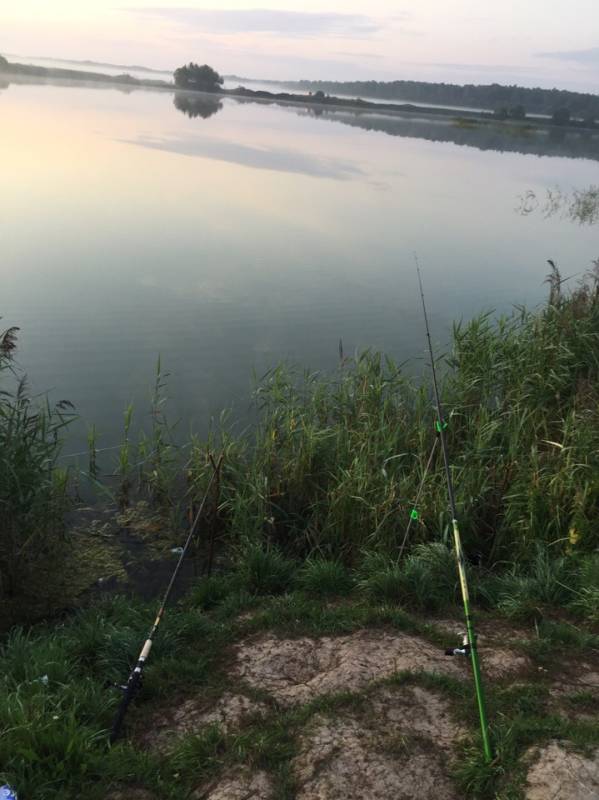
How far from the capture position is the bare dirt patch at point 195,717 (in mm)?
3387

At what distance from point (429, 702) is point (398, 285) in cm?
1118

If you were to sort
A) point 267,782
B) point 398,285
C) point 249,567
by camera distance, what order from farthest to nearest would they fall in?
point 398,285
point 249,567
point 267,782

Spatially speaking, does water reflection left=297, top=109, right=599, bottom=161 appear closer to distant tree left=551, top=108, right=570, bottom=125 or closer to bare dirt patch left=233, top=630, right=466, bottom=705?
distant tree left=551, top=108, right=570, bottom=125

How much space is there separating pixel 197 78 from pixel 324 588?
113611mm

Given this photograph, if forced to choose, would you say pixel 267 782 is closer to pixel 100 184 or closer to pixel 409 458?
pixel 409 458

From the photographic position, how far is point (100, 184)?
2033 centimetres

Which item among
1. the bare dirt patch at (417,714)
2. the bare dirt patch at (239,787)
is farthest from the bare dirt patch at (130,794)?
the bare dirt patch at (417,714)

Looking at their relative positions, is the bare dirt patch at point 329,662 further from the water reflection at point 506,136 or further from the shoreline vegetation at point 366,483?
the water reflection at point 506,136

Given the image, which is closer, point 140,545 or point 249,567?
point 249,567

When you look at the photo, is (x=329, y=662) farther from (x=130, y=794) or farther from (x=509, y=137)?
(x=509, y=137)

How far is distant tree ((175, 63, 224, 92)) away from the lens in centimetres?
10206

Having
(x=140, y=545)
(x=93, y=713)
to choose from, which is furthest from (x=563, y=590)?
(x=140, y=545)

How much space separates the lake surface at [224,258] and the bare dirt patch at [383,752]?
16.0ft

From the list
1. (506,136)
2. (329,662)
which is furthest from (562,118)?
(329,662)
